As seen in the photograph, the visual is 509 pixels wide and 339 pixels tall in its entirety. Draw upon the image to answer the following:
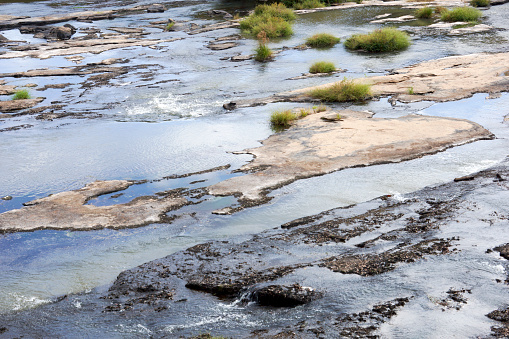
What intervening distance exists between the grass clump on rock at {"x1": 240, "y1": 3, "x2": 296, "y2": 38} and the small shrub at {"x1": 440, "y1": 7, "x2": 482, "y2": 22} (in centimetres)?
635

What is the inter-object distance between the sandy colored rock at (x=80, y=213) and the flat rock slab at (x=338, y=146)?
37.1 inches

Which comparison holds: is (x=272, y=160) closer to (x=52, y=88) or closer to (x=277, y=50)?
(x=52, y=88)

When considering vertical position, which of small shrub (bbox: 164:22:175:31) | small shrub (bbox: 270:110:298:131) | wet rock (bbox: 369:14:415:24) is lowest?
small shrub (bbox: 270:110:298:131)

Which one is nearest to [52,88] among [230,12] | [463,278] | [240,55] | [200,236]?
[240,55]

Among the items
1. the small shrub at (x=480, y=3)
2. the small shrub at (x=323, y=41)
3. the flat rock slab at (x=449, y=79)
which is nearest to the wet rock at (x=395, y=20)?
the small shrub at (x=480, y=3)

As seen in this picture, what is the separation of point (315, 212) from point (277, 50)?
12.1m

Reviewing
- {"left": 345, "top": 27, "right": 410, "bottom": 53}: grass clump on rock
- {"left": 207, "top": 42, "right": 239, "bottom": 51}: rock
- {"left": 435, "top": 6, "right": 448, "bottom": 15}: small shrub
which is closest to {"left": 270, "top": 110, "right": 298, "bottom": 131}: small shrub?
{"left": 345, "top": 27, "right": 410, "bottom": 53}: grass clump on rock

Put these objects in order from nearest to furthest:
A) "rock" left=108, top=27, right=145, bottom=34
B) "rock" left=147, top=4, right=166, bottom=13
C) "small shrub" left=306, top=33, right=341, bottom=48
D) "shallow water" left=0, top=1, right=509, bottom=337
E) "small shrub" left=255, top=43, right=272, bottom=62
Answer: "shallow water" left=0, top=1, right=509, bottom=337
"small shrub" left=255, top=43, right=272, bottom=62
"small shrub" left=306, top=33, right=341, bottom=48
"rock" left=108, top=27, right=145, bottom=34
"rock" left=147, top=4, right=166, bottom=13

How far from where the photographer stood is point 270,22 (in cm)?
2059

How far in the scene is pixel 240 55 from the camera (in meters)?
17.3

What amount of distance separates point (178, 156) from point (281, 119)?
2388 millimetres

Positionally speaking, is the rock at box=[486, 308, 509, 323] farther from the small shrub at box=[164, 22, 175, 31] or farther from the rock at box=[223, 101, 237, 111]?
the small shrub at box=[164, 22, 175, 31]

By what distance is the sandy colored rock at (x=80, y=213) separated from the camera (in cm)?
663

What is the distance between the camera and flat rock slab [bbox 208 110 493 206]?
298 inches
